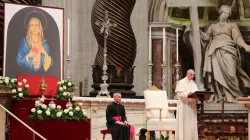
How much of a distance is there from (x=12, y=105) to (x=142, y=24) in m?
6.06

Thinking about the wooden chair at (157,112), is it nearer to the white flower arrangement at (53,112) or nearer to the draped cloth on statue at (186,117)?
the draped cloth on statue at (186,117)

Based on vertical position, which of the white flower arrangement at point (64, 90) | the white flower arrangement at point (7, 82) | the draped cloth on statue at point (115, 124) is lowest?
the draped cloth on statue at point (115, 124)

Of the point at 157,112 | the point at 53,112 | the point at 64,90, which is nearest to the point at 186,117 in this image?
the point at 157,112

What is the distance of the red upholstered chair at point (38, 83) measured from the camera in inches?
455

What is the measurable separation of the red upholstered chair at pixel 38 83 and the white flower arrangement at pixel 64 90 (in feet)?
0.35

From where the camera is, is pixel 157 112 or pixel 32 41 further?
pixel 157 112

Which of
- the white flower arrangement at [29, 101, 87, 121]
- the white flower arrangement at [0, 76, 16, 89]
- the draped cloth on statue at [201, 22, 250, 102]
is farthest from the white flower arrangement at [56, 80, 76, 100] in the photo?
the draped cloth on statue at [201, 22, 250, 102]

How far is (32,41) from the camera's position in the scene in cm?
1240

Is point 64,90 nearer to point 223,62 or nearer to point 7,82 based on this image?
point 7,82

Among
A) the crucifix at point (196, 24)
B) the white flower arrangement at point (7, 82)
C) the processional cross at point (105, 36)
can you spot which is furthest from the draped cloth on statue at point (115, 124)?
the crucifix at point (196, 24)

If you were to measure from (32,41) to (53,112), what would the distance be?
2078mm

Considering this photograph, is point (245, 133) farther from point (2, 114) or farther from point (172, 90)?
point (2, 114)

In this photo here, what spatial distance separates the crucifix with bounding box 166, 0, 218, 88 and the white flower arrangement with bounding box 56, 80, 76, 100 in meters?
5.34

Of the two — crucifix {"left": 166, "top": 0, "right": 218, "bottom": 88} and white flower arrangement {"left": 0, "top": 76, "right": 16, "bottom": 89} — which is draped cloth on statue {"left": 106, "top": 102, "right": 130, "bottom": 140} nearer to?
white flower arrangement {"left": 0, "top": 76, "right": 16, "bottom": 89}
